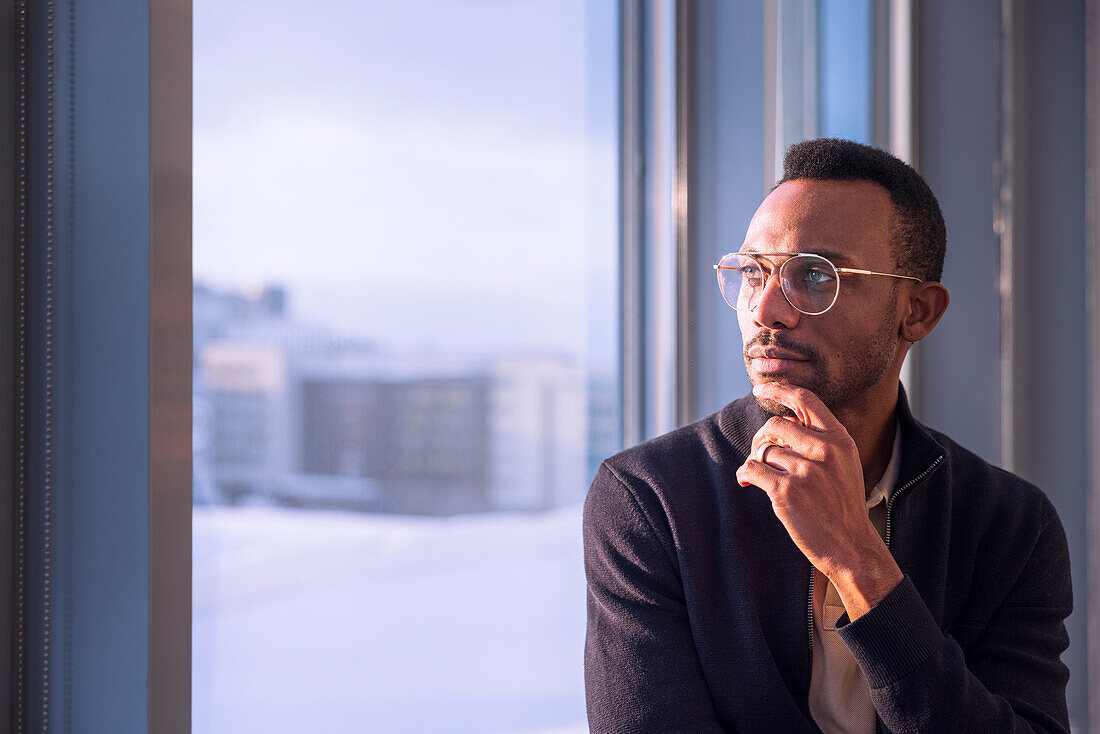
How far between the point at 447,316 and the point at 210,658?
0.71 m

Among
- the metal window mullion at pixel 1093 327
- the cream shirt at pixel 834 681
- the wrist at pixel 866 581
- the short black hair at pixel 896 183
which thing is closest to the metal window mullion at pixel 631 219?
the short black hair at pixel 896 183

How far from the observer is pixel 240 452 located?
1351 mm

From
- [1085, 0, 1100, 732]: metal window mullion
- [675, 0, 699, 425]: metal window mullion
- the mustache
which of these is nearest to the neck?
the mustache

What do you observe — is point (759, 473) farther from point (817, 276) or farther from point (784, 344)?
point (817, 276)

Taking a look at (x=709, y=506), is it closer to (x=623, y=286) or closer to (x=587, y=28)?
(x=623, y=286)

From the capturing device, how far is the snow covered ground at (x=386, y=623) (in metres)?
1.34

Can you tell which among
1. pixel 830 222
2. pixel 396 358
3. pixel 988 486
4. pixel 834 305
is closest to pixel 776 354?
pixel 834 305

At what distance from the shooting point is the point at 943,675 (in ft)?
3.74

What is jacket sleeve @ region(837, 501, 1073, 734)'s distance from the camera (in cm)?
113

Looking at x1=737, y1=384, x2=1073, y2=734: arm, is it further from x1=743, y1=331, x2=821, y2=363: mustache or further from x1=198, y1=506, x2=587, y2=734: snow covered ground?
x1=198, y1=506, x2=587, y2=734: snow covered ground

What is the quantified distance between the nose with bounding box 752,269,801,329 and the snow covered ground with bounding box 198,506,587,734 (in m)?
0.70

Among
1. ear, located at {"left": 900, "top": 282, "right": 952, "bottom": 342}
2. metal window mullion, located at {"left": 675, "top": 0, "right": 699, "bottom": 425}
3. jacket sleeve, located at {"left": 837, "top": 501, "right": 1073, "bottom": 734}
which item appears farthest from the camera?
metal window mullion, located at {"left": 675, "top": 0, "right": 699, "bottom": 425}

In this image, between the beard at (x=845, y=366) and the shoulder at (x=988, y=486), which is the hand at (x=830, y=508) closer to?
the beard at (x=845, y=366)

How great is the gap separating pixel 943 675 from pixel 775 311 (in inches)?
21.8
